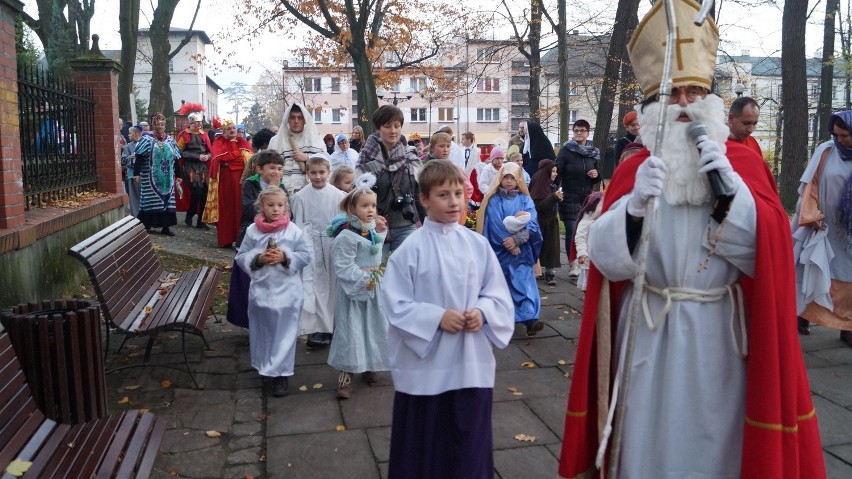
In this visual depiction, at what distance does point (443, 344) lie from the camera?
319 cm

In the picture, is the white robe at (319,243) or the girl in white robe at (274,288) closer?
the girl in white robe at (274,288)

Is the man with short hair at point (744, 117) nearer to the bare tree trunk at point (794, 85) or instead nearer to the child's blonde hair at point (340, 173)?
the child's blonde hair at point (340, 173)

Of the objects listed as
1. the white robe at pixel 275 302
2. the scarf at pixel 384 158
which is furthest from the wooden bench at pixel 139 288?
the scarf at pixel 384 158

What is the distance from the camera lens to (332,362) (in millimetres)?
5188

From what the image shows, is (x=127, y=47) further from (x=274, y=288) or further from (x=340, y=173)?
(x=274, y=288)

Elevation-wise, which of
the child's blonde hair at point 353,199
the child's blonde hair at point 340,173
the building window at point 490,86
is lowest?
the child's blonde hair at point 353,199

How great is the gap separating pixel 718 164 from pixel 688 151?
0.23 metres

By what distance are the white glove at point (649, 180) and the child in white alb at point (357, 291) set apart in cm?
267

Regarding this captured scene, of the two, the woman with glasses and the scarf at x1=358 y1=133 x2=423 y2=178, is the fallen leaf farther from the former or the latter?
the woman with glasses

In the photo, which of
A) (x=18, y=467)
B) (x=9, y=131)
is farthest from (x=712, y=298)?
(x=9, y=131)

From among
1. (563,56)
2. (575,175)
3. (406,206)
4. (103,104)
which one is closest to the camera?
(406,206)

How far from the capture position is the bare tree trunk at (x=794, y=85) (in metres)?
15.4

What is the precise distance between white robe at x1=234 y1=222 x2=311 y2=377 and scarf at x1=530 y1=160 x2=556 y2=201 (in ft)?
16.2

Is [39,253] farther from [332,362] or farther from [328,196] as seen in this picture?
[332,362]
